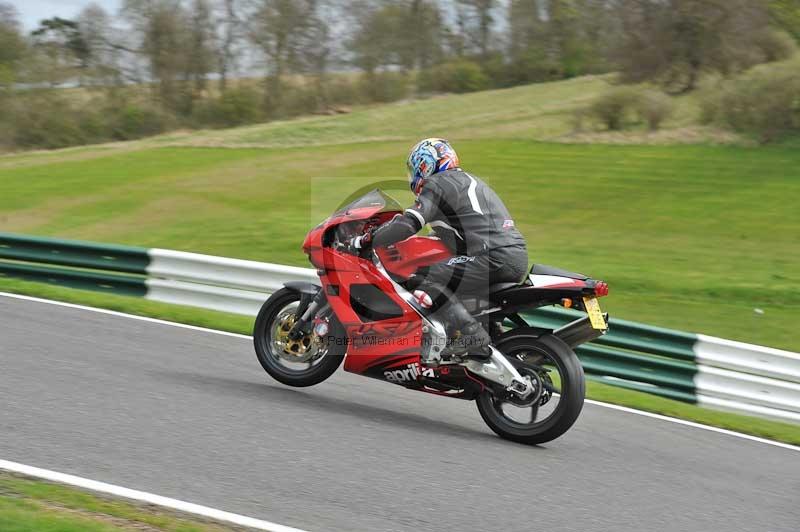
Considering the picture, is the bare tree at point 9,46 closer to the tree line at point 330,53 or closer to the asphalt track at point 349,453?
the tree line at point 330,53

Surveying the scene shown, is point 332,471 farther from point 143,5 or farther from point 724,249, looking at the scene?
point 143,5

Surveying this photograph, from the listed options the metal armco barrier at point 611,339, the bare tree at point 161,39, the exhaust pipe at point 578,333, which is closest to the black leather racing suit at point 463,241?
the exhaust pipe at point 578,333

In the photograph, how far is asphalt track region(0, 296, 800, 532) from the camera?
17.2ft

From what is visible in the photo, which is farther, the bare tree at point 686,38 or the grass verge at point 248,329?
the bare tree at point 686,38

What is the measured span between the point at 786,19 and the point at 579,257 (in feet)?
70.8

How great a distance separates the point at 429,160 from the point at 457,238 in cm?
58

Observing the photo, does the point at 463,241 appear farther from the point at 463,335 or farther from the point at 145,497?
the point at 145,497

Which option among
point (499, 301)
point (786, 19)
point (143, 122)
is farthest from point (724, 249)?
point (143, 122)

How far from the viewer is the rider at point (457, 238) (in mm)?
6785

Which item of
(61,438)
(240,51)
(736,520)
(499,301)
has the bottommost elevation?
(736,520)

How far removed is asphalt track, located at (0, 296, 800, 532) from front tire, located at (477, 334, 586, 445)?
6.1 inches

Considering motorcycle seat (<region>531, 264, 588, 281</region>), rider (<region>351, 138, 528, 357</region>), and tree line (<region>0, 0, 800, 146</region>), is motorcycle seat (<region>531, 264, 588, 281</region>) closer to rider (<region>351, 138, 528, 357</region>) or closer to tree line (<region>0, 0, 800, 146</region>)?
rider (<region>351, 138, 528, 357</region>)

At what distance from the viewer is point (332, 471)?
5633mm

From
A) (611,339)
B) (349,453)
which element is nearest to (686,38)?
(611,339)
